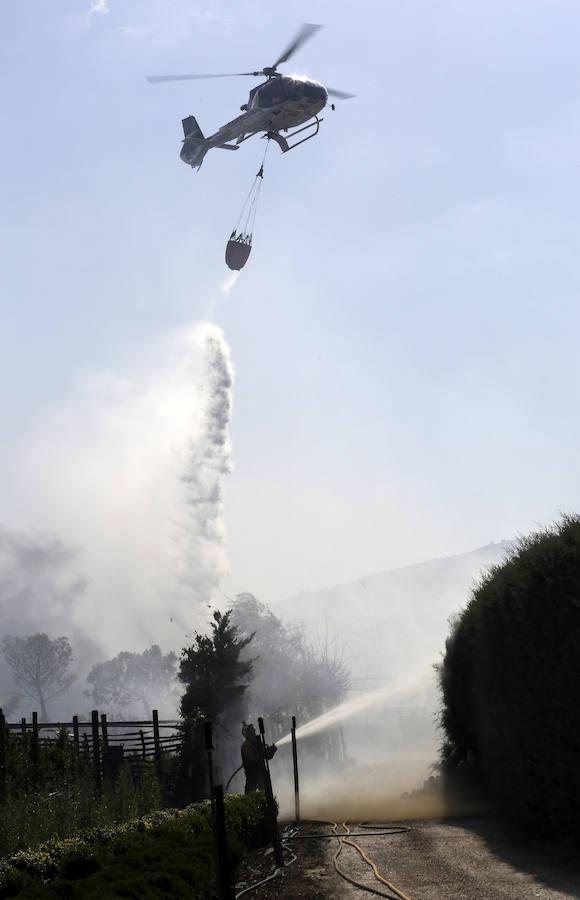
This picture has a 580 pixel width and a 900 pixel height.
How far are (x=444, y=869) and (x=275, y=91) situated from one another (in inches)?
1259

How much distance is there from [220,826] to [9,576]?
19565 centimetres

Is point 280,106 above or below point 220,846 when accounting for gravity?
above

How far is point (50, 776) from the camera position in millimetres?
19078

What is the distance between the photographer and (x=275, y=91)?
3772cm

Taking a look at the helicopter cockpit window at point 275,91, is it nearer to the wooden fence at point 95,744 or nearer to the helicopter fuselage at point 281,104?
the helicopter fuselage at point 281,104

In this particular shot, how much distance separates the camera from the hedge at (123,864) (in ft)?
31.1

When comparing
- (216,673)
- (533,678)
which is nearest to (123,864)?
(533,678)

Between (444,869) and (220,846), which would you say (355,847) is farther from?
(220,846)

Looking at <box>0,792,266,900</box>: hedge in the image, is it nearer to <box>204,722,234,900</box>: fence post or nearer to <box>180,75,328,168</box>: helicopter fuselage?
<box>204,722,234,900</box>: fence post

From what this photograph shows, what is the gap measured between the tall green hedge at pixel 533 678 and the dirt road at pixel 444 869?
84 centimetres

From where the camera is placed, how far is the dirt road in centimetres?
1154

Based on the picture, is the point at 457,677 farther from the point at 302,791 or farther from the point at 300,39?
the point at 300,39

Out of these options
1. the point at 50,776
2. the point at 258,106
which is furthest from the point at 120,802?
the point at 258,106

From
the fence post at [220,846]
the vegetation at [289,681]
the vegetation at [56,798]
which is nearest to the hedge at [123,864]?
the fence post at [220,846]
